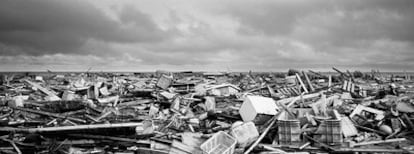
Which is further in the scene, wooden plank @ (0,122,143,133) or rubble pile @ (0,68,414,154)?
wooden plank @ (0,122,143,133)

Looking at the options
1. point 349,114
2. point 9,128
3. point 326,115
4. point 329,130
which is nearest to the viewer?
point 329,130

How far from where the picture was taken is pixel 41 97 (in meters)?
14.2

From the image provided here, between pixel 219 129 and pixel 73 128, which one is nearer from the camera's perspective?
pixel 73 128

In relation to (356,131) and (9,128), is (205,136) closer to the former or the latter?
(356,131)

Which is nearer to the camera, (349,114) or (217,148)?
(217,148)

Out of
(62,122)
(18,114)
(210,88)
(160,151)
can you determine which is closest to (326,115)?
(160,151)

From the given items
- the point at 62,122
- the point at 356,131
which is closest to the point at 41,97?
the point at 62,122

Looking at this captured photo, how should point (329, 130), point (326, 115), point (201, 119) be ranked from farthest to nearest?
point (201, 119), point (326, 115), point (329, 130)

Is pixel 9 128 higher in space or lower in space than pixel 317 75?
lower

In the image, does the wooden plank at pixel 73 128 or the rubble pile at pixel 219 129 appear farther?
the wooden plank at pixel 73 128

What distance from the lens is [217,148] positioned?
7.18 m

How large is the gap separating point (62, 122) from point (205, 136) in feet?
15.8

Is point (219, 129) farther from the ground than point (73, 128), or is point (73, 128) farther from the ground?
point (73, 128)

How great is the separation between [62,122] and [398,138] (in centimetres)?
1040
